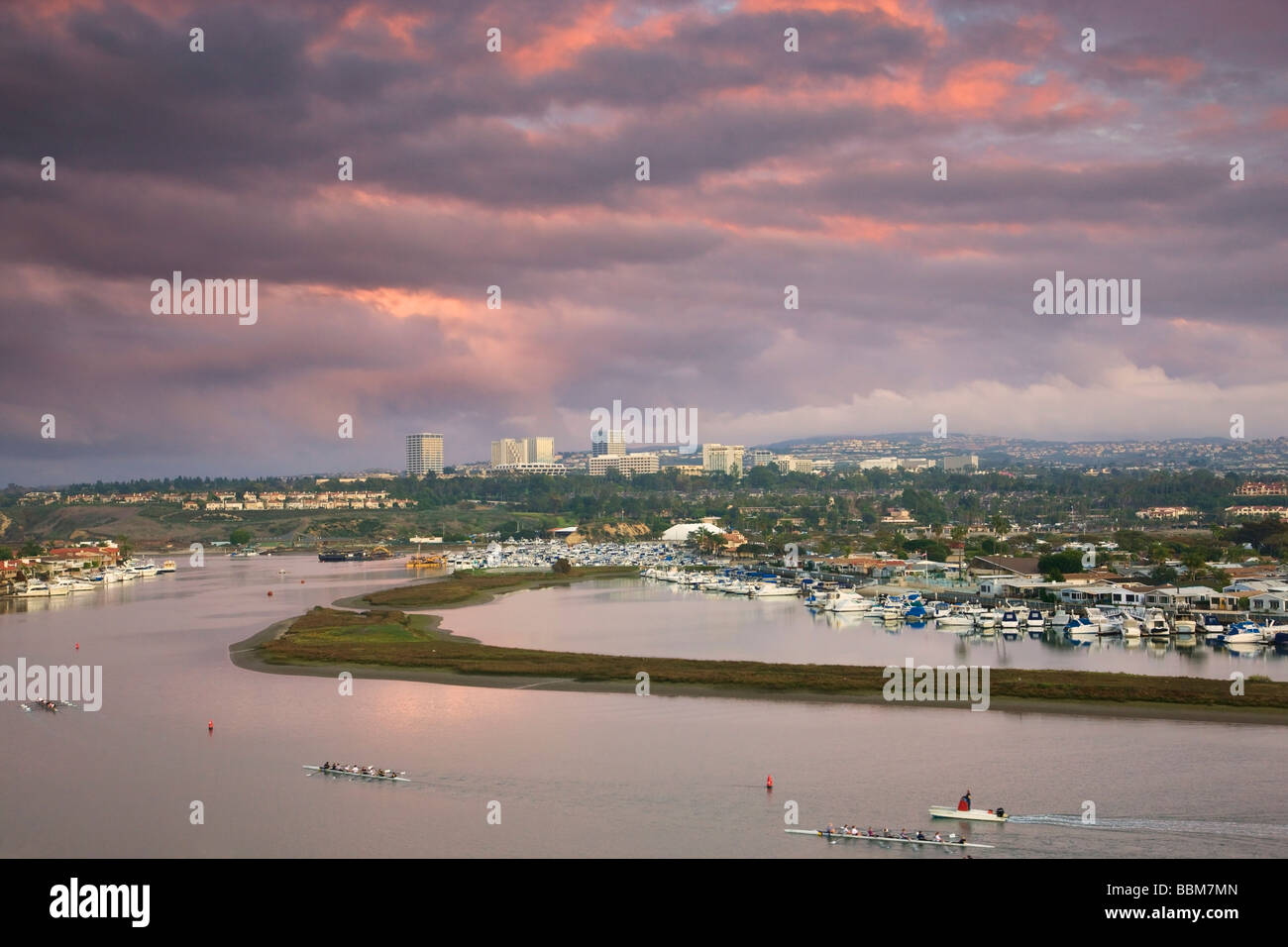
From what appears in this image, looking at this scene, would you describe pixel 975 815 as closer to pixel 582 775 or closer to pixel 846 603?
pixel 582 775

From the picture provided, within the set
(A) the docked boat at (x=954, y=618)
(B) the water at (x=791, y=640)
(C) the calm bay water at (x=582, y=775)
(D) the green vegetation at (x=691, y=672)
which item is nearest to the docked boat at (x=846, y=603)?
(B) the water at (x=791, y=640)

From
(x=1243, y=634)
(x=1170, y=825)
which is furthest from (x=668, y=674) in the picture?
(x=1243, y=634)

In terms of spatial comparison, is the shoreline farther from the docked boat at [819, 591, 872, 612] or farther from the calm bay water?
the docked boat at [819, 591, 872, 612]

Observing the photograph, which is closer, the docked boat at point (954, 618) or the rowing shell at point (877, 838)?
the rowing shell at point (877, 838)

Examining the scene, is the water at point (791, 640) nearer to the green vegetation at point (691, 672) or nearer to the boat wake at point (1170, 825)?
the green vegetation at point (691, 672)

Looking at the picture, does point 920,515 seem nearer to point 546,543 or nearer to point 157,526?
point 546,543

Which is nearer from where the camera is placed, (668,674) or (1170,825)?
(1170,825)

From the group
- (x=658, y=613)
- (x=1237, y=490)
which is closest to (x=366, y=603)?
(x=658, y=613)

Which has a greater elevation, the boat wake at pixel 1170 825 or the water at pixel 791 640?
the boat wake at pixel 1170 825
